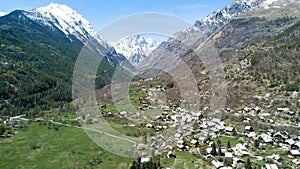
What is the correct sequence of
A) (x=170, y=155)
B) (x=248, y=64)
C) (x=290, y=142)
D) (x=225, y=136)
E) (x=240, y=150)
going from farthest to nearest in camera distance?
(x=248, y=64), (x=225, y=136), (x=290, y=142), (x=240, y=150), (x=170, y=155)

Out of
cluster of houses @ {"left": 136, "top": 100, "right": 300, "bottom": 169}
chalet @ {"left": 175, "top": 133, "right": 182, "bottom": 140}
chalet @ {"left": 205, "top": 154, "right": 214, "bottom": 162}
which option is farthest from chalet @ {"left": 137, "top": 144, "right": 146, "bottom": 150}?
chalet @ {"left": 205, "top": 154, "right": 214, "bottom": 162}

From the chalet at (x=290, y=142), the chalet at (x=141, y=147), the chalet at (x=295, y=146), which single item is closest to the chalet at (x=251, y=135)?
the chalet at (x=290, y=142)

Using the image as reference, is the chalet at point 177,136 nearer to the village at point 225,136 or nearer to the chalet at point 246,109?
the village at point 225,136

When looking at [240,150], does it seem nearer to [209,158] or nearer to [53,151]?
[209,158]

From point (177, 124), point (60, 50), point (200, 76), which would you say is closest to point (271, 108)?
point (177, 124)

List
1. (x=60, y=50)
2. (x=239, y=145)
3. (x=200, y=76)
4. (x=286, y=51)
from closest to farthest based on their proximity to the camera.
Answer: (x=239, y=145) < (x=286, y=51) < (x=200, y=76) < (x=60, y=50)

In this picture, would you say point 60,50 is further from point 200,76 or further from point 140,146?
point 140,146

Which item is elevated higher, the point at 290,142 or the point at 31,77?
the point at 31,77

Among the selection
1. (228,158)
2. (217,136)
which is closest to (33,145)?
(217,136)

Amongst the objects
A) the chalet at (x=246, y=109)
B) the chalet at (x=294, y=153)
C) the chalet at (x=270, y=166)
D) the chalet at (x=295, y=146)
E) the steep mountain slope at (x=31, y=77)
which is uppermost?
the steep mountain slope at (x=31, y=77)
